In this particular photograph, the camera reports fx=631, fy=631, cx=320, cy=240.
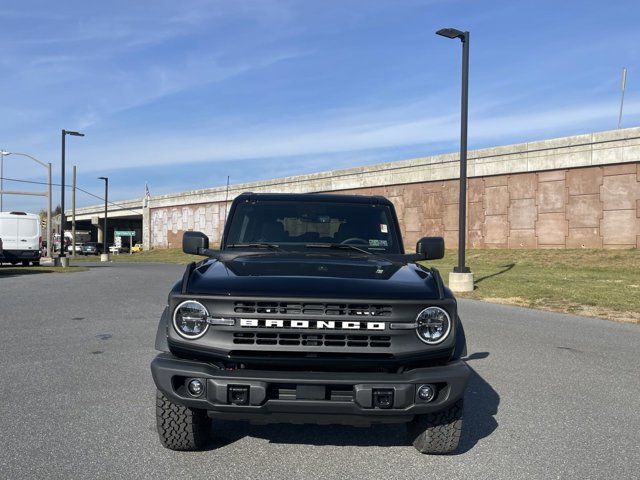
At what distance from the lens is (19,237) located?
32.6 metres

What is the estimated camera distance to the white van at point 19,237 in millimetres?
32188

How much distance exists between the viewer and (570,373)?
6.91m

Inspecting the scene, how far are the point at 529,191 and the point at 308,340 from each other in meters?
29.5

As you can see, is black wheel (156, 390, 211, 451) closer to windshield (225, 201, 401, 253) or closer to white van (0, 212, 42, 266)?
windshield (225, 201, 401, 253)

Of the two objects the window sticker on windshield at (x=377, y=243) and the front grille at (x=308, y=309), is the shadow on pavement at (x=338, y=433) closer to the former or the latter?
the front grille at (x=308, y=309)

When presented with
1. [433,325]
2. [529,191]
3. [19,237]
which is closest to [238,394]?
[433,325]

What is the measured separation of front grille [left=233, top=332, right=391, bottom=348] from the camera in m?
3.52

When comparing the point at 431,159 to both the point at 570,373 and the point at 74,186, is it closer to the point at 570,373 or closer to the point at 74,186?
the point at 74,186

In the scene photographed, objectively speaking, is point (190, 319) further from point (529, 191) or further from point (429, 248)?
point (529, 191)

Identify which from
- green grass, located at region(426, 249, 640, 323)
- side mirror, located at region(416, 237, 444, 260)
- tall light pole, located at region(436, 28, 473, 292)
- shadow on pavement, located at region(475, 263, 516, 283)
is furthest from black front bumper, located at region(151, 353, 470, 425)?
shadow on pavement, located at region(475, 263, 516, 283)

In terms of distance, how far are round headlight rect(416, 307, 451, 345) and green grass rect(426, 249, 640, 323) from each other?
9740 millimetres

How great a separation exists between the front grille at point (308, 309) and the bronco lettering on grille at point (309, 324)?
0.15ft

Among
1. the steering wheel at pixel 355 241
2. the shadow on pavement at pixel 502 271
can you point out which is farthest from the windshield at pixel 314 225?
the shadow on pavement at pixel 502 271

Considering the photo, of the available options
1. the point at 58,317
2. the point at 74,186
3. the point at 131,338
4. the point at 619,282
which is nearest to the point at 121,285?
the point at 58,317
